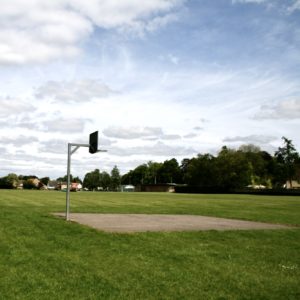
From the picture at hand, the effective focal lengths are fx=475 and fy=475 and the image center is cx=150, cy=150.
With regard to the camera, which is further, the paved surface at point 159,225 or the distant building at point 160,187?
the distant building at point 160,187

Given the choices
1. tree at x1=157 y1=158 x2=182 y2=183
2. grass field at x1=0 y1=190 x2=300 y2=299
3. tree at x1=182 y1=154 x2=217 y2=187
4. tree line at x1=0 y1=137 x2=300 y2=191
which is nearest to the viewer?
grass field at x1=0 y1=190 x2=300 y2=299

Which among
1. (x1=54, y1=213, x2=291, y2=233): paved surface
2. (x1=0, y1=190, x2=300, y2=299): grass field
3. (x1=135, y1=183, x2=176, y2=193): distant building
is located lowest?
(x1=0, y1=190, x2=300, y2=299): grass field

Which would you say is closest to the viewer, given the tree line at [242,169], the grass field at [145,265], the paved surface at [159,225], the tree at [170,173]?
the grass field at [145,265]

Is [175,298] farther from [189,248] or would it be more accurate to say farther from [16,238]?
[16,238]

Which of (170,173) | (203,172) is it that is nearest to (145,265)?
(203,172)

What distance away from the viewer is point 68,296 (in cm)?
685

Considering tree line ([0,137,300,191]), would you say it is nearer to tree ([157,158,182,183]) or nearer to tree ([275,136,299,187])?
tree ([275,136,299,187])

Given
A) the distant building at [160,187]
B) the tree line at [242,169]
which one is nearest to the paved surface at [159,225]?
the tree line at [242,169]

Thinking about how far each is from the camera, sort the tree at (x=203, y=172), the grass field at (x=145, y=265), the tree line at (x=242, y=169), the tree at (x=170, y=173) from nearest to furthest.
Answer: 1. the grass field at (x=145, y=265)
2. the tree line at (x=242, y=169)
3. the tree at (x=203, y=172)
4. the tree at (x=170, y=173)

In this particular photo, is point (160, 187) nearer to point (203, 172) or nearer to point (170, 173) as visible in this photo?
point (170, 173)

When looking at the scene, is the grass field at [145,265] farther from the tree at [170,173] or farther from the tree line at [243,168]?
the tree at [170,173]

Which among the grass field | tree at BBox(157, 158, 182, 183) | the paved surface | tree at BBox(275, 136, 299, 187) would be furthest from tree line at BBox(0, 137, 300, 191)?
the grass field

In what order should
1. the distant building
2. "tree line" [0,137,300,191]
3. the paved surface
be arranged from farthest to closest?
1. the distant building
2. "tree line" [0,137,300,191]
3. the paved surface

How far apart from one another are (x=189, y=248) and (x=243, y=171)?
112m
